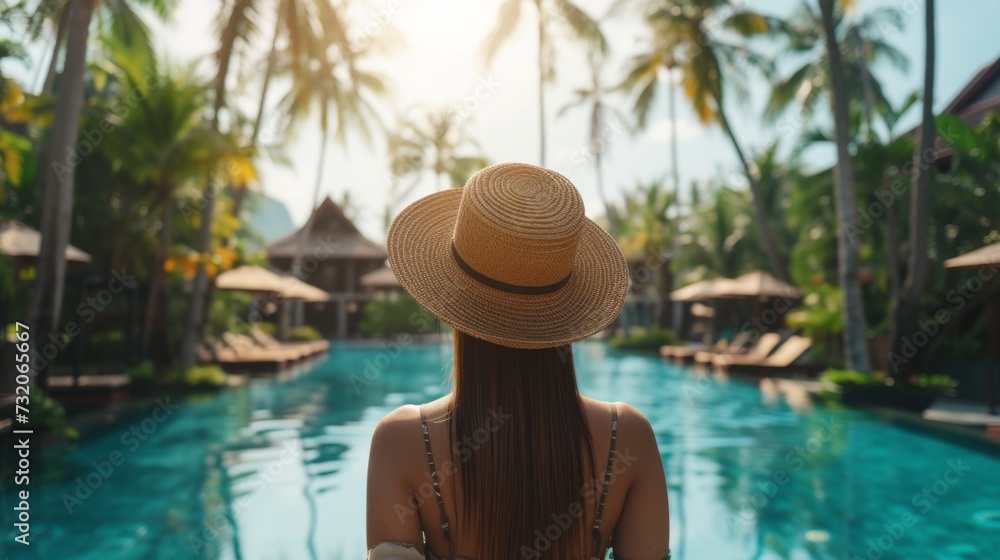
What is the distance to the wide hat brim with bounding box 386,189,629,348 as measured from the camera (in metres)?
1.29

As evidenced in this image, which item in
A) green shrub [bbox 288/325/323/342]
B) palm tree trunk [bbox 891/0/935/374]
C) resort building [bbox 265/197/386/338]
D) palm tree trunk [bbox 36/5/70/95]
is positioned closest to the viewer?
palm tree trunk [bbox 891/0/935/374]

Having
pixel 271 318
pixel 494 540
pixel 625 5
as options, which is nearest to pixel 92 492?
pixel 494 540

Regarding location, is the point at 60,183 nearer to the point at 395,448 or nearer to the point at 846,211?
the point at 395,448

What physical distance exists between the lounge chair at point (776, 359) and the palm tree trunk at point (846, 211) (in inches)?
151

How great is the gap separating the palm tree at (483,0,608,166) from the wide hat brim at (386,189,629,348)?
64.8ft

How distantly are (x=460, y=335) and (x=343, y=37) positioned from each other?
1649 cm

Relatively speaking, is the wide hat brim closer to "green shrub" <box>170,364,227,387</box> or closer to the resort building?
"green shrub" <box>170,364,227,387</box>

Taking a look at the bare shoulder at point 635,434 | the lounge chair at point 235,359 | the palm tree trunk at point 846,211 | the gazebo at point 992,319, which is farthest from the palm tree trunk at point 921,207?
the lounge chair at point 235,359

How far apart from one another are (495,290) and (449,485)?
15.4 inches

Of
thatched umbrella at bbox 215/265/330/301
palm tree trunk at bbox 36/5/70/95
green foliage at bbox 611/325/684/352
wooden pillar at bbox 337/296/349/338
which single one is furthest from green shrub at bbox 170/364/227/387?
wooden pillar at bbox 337/296/349/338

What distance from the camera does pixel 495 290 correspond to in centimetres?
135

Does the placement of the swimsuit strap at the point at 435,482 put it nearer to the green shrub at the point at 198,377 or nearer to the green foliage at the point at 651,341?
the green shrub at the point at 198,377

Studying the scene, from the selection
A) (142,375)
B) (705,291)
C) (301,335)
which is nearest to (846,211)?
(705,291)

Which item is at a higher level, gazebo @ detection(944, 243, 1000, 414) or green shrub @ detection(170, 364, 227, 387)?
gazebo @ detection(944, 243, 1000, 414)
